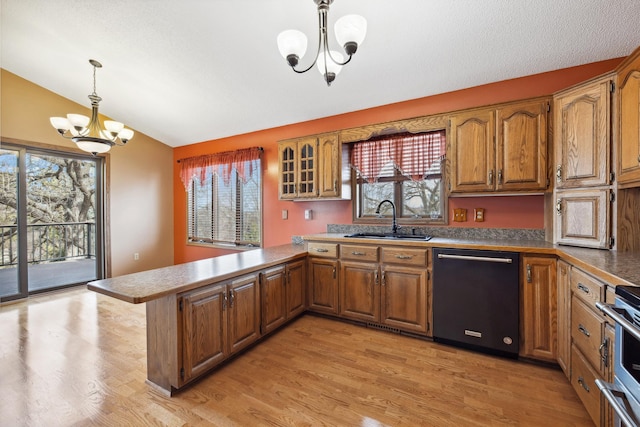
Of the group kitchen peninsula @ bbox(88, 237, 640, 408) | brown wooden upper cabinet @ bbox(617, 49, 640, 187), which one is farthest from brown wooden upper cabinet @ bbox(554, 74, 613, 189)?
kitchen peninsula @ bbox(88, 237, 640, 408)

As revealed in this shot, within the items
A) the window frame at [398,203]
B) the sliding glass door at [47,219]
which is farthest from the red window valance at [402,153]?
the sliding glass door at [47,219]

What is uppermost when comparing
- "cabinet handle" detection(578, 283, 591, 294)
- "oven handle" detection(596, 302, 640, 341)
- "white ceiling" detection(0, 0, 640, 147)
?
"white ceiling" detection(0, 0, 640, 147)

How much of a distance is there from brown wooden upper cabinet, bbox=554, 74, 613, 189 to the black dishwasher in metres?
0.78

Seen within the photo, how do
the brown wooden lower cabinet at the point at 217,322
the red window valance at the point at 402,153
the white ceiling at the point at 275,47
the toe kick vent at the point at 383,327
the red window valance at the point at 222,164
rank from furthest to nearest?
1. the red window valance at the point at 222,164
2. the red window valance at the point at 402,153
3. the toe kick vent at the point at 383,327
4. the white ceiling at the point at 275,47
5. the brown wooden lower cabinet at the point at 217,322

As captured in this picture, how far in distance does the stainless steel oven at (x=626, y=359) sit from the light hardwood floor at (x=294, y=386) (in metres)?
0.66

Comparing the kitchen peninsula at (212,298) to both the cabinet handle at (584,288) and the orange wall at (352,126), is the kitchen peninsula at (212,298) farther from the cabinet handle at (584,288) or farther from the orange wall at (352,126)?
the orange wall at (352,126)

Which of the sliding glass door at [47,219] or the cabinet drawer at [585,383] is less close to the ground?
the sliding glass door at [47,219]

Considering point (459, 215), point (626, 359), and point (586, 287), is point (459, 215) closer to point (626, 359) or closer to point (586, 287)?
point (586, 287)

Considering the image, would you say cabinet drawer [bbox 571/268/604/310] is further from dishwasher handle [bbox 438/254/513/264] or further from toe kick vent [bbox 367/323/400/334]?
toe kick vent [bbox 367/323/400/334]

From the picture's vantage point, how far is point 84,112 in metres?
4.27

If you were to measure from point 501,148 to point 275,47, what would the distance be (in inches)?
89.8

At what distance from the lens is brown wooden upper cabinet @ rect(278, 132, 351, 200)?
3.24 meters

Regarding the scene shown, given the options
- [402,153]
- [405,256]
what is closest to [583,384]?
[405,256]

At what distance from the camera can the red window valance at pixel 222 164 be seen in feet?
13.9
